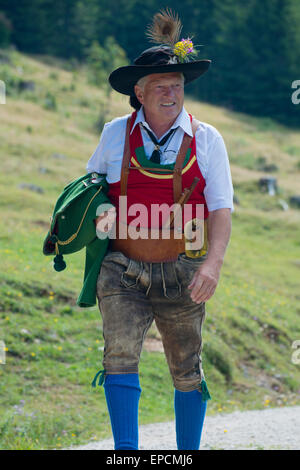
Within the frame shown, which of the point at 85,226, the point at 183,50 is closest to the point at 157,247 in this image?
the point at 85,226

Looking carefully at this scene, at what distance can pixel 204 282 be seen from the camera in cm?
398

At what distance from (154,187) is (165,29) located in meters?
1.05

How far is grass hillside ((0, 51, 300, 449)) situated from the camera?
733 centimetres

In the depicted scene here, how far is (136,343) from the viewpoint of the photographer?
4.07 m

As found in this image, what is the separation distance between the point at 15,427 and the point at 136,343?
2.89m

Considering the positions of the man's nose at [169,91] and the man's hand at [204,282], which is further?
the man's nose at [169,91]

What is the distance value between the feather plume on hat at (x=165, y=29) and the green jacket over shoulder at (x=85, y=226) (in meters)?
0.92

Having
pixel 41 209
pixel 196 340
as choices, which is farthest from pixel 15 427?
pixel 41 209

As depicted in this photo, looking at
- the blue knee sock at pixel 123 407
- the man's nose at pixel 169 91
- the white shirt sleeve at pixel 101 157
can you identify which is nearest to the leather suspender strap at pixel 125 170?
the white shirt sleeve at pixel 101 157

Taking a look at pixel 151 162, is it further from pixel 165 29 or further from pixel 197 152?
pixel 165 29

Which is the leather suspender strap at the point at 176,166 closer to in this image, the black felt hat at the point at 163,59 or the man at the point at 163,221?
the man at the point at 163,221

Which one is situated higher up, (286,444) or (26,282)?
(26,282)

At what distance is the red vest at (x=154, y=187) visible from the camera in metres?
4.15
